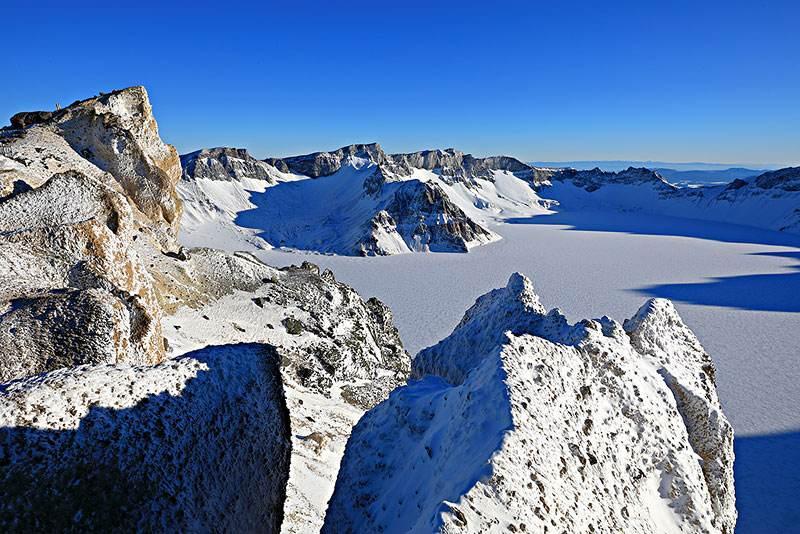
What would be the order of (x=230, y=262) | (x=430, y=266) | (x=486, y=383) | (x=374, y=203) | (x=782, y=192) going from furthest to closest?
(x=782, y=192) < (x=374, y=203) < (x=430, y=266) < (x=230, y=262) < (x=486, y=383)

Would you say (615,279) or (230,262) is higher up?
(230,262)

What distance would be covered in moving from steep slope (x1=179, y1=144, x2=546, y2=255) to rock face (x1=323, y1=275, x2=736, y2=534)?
66.3 metres

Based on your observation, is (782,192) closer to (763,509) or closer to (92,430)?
(763,509)

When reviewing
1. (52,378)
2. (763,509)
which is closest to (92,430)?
(52,378)

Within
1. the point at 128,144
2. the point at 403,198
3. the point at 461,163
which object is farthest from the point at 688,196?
the point at 128,144

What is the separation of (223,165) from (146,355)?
387ft

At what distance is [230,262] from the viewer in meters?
27.1

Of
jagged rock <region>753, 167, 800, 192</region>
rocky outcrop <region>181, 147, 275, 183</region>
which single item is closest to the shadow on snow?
jagged rock <region>753, 167, 800, 192</region>

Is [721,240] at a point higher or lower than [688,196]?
lower

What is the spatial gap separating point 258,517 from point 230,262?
21.8 meters

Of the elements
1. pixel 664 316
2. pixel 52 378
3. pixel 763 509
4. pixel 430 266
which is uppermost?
pixel 52 378

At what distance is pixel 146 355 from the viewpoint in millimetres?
11555

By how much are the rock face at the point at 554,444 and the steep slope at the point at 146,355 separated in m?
2.04

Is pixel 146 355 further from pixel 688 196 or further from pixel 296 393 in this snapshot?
pixel 688 196
